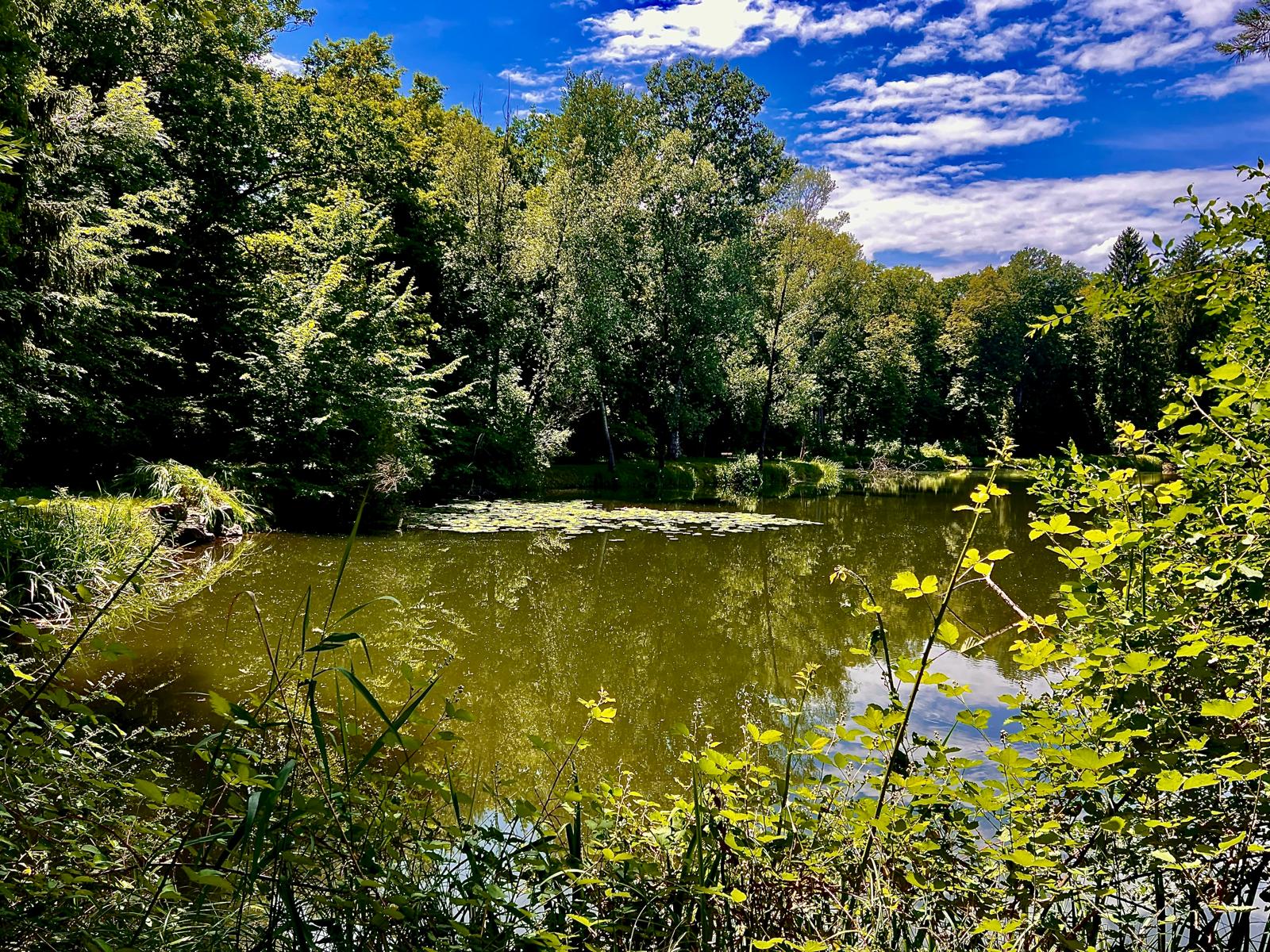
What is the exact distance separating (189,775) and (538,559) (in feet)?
21.2

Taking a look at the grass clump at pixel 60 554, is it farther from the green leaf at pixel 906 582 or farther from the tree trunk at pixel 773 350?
the tree trunk at pixel 773 350

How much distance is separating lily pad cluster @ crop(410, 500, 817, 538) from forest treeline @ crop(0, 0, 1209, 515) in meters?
1.18

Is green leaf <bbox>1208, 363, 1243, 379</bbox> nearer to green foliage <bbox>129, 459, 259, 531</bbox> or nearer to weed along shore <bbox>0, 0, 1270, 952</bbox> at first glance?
weed along shore <bbox>0, 0, 1270, 952</bbox>

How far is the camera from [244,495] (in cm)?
1029

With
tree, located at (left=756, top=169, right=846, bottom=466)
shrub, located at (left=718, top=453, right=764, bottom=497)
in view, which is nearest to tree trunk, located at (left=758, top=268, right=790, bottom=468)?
tree, located at (left=756, top=169, right=846, bottom=466)

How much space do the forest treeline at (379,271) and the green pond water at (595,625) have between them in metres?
2.84

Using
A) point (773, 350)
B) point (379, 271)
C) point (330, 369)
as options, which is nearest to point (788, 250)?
point (773, 350)

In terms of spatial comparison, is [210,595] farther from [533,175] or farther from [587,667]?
[533,175]

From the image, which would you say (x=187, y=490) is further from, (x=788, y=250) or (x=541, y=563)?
(x=788, y=250)

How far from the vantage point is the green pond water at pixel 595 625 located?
14.8 ft

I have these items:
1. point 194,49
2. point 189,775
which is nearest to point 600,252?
point 194,49

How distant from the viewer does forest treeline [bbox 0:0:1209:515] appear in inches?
356

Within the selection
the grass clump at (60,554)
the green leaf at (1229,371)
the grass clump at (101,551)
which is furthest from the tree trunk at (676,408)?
the green leaf at (1229,371)

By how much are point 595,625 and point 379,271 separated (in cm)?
1017
